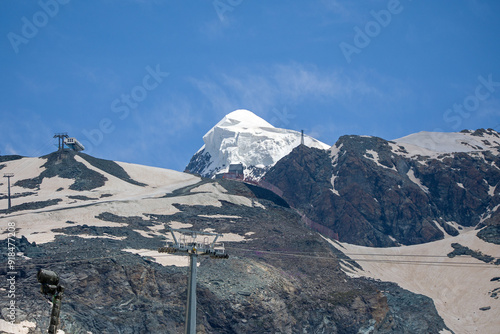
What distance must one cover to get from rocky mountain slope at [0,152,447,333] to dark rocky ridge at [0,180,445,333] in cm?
16

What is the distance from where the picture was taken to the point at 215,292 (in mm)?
81688

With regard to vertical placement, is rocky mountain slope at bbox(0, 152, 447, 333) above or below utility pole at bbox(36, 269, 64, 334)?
above

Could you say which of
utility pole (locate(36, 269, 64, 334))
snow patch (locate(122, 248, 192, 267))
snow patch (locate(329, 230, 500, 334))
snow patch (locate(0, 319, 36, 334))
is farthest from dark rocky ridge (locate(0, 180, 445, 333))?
utility pole (locate(36, 269, 64, 334))

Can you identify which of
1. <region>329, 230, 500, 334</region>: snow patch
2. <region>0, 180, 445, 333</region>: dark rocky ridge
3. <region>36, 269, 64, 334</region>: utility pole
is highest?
<region>329, 230, 500, 334</region>: snow patch

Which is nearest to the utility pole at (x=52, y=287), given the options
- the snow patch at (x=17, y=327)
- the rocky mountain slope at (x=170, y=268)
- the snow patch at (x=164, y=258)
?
the snow patch at (x=17, y=327)

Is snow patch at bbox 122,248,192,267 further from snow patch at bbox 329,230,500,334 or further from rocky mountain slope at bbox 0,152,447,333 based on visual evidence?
snow patch at bbox 329,230,500,334

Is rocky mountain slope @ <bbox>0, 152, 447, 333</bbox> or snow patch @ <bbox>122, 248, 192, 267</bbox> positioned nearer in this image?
rocky mountain slope @ <bbox>0, 152, 447, 333</bbox>

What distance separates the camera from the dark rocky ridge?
71562 mm

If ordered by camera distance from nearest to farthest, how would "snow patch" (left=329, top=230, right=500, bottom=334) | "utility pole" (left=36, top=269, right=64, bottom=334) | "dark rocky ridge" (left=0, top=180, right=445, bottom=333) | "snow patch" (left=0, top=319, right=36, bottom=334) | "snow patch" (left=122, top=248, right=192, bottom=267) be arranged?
Result: 1. "utility pole" (left=36, top=269, right=64, bottom=334)
2. "snow patch" (left=0, top=319, right=36, bottom=334)
3. "dark rocky ridge" (left=0, top=180, right=445, bottom=333)
4. "snow patch" (left=122, top=248, right=192, bottom=267)
5. "snow patch" (left=329, top=230, right=500, bottom=334)

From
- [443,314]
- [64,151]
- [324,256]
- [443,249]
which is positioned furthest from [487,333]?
[64,151]

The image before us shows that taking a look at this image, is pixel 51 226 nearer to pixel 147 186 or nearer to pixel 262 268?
pixel 262 268

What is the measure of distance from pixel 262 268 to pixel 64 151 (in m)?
86.2

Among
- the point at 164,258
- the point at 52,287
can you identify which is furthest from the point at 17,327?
the point at 52,287

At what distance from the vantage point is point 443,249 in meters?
151
